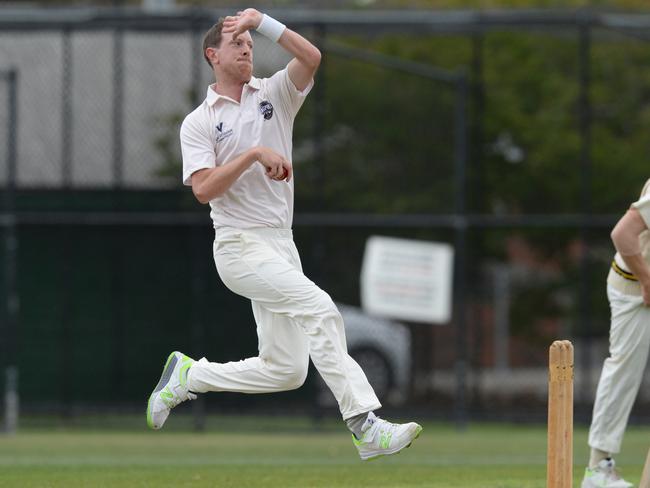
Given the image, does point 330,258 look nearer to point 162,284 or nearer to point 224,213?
point 162,284

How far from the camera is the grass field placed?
9352 mm

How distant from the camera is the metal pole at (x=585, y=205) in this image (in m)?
15.1

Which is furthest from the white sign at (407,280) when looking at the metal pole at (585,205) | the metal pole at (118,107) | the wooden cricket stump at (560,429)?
the wooden cricket stump at (560,429)

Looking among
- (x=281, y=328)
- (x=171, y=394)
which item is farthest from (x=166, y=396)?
(x=281, y=328)

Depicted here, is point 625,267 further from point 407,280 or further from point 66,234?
point 66,234

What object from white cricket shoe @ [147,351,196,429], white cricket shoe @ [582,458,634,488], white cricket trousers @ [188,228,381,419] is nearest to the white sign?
white cricket shoe @ [582,458,634,488]

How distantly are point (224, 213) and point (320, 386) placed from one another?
6.80m

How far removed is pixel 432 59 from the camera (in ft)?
57.6

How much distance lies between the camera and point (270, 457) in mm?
11867

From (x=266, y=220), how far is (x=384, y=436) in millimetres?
1375

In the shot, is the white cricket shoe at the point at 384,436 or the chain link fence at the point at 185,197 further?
the chain link fence at the point at 185,197

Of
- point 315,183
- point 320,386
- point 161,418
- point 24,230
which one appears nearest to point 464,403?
point 320,386

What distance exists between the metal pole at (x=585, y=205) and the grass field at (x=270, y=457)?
77cm

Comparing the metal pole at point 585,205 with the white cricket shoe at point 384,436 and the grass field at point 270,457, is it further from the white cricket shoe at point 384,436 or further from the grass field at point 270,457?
the white cricket shoe at point 384,436
